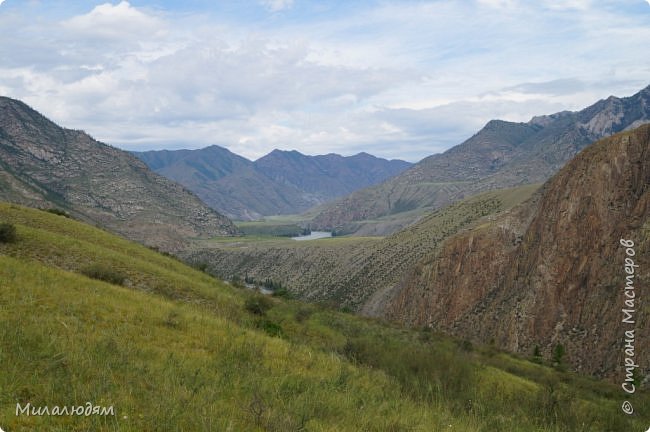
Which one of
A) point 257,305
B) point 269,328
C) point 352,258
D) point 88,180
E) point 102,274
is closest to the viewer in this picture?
point 269,328

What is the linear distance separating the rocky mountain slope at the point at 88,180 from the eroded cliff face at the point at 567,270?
11195 cm

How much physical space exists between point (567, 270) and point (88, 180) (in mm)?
165705

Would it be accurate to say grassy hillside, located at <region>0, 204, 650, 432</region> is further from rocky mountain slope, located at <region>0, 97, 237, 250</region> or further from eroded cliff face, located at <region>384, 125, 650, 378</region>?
rocky mountain slope, located at <region>0, 97, 237, 250</region>

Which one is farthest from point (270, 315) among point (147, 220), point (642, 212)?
point (147, 220)

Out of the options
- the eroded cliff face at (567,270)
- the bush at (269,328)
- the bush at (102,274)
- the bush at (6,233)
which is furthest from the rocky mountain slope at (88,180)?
the bush at (269,328)

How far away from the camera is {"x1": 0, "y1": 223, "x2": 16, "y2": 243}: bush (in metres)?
21.0

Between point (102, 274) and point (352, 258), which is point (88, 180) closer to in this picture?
point (352, 258)

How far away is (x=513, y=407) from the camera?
12.4m

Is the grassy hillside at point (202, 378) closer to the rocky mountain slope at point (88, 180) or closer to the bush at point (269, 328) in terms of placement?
the bush at point (269, 328)

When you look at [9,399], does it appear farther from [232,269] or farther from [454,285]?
[232,269]

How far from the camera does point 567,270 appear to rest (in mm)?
49906

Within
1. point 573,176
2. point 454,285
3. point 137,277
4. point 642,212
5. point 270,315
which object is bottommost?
point 454,285

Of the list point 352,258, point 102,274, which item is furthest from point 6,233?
point 352,258

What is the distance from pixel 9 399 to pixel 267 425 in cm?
380
